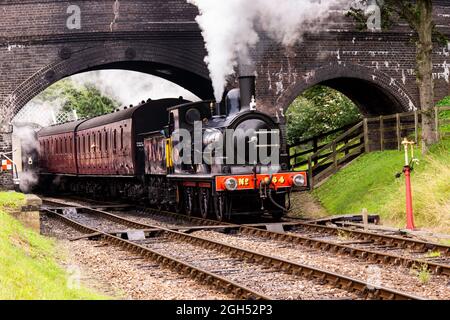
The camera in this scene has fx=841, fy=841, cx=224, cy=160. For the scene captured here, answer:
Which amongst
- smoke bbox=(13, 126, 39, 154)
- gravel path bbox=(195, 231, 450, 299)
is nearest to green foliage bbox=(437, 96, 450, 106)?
gravel path bbox=(195, 231, 450, 299)

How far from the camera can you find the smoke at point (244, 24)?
71.7 feet

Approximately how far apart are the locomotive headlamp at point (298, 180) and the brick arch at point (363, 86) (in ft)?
28.1

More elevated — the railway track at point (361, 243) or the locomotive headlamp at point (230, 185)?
the locomotive headlamp at point (230, 185)

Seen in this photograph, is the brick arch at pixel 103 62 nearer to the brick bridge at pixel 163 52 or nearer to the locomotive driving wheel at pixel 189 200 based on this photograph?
the brick bridge at pixel 163 52

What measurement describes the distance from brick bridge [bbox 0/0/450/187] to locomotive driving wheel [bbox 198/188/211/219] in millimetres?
7314

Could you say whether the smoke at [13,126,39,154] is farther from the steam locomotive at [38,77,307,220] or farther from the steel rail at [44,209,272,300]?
the steel rail at [44,209,272,300]

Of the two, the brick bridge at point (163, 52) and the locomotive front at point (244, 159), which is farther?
the brick bridge at point (163, 52)

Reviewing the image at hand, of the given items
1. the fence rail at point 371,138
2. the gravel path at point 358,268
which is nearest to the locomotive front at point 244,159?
the gravel path at point 358,268

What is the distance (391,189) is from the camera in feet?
60.8

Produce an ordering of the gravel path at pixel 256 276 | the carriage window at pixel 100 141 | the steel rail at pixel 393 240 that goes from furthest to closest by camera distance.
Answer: the carriage window at pixel 100 141
the steel rail at pixel 393 240
the gravel path at pixel 256 276

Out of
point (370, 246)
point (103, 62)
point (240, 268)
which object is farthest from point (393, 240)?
point (103, 62)

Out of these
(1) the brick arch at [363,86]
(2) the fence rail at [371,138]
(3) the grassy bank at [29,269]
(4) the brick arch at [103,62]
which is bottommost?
(3) the grassy bank at [29,269]
